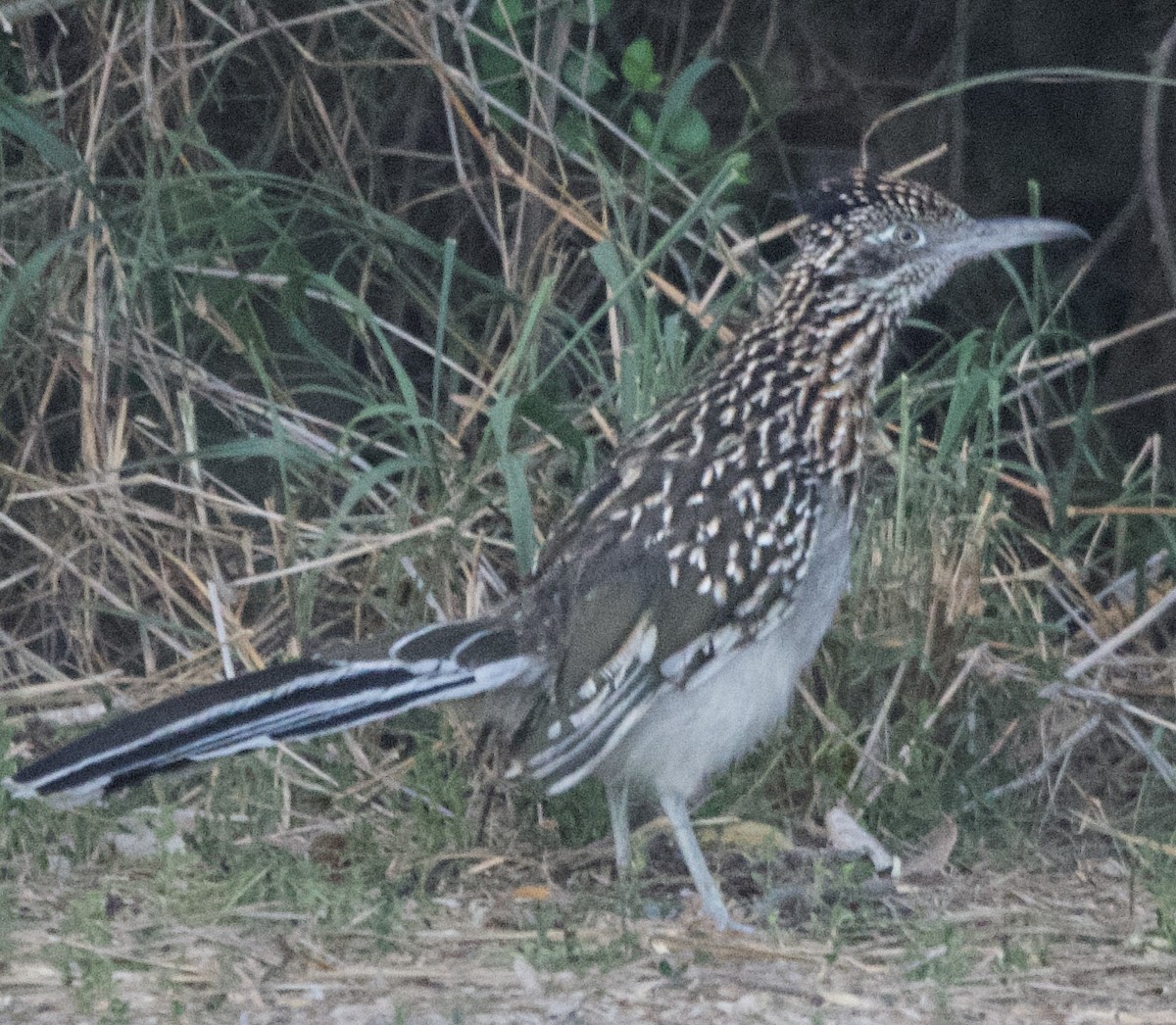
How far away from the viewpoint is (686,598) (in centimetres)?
376

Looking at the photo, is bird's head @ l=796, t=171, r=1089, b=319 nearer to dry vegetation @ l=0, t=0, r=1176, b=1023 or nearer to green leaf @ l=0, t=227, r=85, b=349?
dry vegetation @ l=0, t=0, r=1176, b=1023

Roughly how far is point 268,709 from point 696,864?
2.57 ft

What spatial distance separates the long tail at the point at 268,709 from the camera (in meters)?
3.45

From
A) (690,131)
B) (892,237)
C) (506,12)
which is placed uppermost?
(506,12)

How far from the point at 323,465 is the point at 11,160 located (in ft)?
3.99

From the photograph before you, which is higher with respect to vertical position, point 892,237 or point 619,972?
point 892,237

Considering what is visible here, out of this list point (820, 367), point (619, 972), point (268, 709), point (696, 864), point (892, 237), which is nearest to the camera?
point (619, 972)

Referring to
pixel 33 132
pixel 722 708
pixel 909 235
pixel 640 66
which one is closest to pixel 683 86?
pixel 640 66

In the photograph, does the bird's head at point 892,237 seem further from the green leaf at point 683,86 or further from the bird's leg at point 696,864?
the bird's leg at point 696,864

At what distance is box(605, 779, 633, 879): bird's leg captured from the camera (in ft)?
12.8

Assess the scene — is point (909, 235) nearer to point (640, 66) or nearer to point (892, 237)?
point (892, 237)

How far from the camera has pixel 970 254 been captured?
4199mm

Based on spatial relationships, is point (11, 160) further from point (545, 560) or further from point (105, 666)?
point (545, 560)

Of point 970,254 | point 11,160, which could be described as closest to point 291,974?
point 970,254
